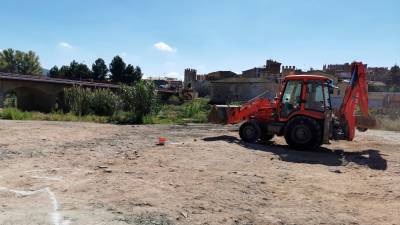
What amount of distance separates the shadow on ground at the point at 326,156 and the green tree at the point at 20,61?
97.5 metres

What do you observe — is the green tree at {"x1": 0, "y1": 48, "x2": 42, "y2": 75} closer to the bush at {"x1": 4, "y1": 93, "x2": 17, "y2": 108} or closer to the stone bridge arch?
the bush at {"x1": 4, "y1": 93, "x2": 17, "y2": 108}

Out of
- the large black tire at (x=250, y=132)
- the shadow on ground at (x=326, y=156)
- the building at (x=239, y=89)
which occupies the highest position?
the building at (x=239, y=89)

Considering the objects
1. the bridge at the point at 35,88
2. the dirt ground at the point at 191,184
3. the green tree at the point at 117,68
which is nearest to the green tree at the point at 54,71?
the green tree at the point at 117,68

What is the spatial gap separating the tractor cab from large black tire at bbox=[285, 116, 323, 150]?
9.1 inches

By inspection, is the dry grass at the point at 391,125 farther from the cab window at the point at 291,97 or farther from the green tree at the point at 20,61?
the green tree at the point at 20,61

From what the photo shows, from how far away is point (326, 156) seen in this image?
1445cm

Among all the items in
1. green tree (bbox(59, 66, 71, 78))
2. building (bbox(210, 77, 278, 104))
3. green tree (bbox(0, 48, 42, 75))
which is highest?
green tree (bbox(0, 48, 42, 75))

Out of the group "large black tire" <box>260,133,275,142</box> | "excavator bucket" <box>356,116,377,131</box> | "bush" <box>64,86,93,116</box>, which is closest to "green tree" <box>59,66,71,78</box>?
"bush" <box>64,86,93,116</box>

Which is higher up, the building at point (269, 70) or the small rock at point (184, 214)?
the building at point (269, 70)

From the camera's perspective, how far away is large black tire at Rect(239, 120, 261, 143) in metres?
16.7

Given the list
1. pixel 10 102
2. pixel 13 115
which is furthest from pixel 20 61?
pixel 13 115

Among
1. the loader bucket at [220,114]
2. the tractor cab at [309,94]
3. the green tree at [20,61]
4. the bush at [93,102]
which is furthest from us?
the green tree at [20,61]

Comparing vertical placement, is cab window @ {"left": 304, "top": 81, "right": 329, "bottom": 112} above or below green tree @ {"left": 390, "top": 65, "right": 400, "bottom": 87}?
below

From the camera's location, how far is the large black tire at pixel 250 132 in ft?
54.9
